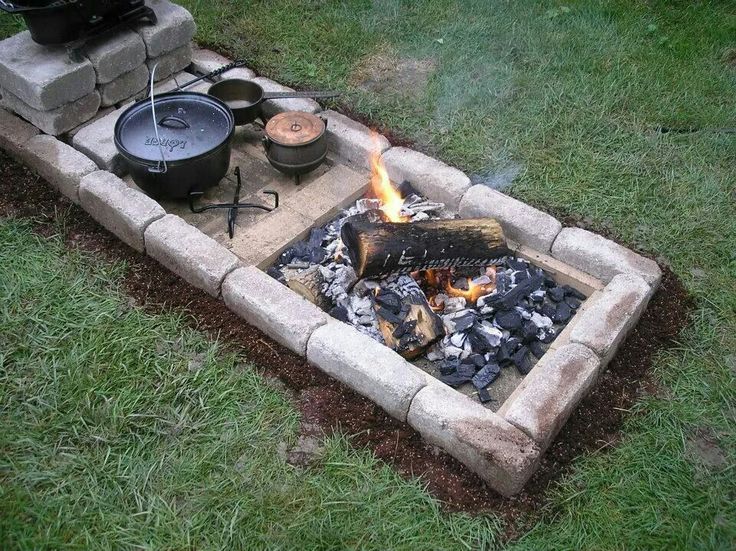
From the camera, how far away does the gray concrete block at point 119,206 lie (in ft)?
13.3

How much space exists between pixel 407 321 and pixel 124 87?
288 cm

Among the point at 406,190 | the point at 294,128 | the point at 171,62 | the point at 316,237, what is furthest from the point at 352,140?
the point at 171,62

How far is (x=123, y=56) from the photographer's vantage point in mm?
4836

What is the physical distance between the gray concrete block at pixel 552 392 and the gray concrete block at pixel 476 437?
0.23 feet

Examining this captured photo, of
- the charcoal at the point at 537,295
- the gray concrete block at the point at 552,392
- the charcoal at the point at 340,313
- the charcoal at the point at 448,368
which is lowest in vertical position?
the charcoal at the point at 340,313

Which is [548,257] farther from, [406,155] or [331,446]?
[331,446]

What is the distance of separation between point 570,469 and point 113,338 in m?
2.44

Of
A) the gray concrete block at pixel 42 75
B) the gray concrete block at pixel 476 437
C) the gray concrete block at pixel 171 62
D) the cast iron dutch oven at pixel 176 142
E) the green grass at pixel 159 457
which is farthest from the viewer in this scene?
the gray concrete block at pixel 171 62

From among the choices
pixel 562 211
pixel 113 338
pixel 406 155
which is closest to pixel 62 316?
pixel 113 338

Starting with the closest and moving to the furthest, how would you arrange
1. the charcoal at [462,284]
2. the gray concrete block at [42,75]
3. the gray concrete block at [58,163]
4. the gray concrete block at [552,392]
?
the gray concrete block at [552,392] < the charcoal at [462,284] < the gray concrete block at [58,163] < the gray concrete block at [42,75]

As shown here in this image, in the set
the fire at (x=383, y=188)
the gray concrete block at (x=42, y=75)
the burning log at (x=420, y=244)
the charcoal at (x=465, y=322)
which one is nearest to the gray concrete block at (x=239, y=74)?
the gray concrete block at (x=42, y=75)

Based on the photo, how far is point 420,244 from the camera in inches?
151

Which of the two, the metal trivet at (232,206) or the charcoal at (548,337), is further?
the metal trivet at (232,206)

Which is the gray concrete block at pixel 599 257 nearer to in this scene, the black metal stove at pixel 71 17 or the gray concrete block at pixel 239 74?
the gray concrete block at pixel 239 74
